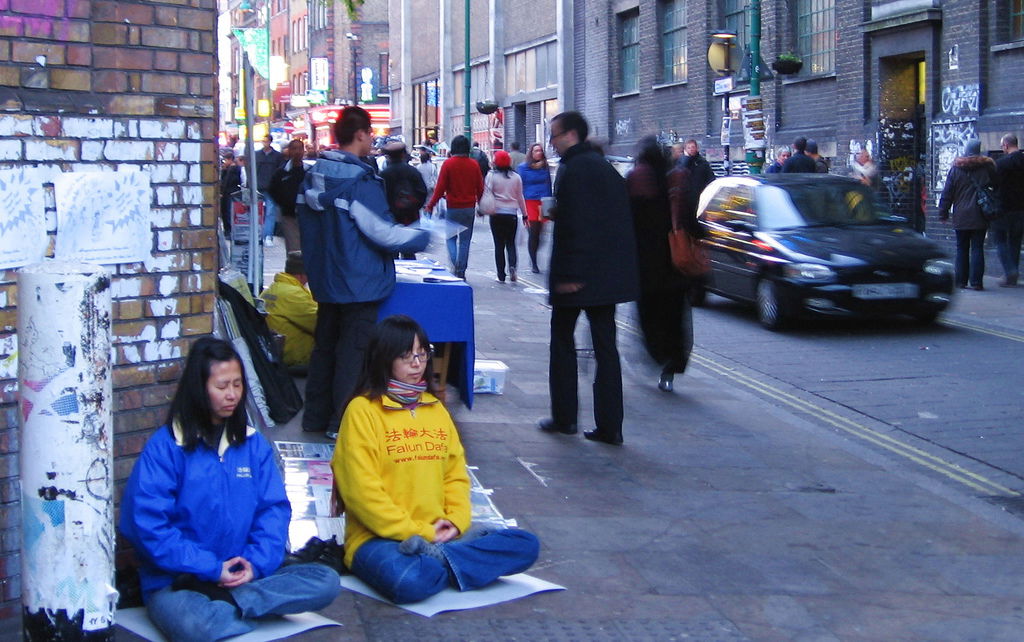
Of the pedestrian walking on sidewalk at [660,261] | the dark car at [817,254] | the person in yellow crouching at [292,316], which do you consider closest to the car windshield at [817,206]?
the dark car at [817,254]

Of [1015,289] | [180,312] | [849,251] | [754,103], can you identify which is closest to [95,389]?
[180,312]

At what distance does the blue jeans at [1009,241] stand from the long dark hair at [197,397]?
42.4 ft

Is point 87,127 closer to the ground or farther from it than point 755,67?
closer to the ground

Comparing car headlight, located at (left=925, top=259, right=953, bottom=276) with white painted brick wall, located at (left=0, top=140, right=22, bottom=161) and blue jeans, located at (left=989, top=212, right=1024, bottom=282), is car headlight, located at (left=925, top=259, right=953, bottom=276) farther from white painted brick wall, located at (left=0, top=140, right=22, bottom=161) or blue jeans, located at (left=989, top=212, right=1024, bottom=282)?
white painted brick wall, located at (left=0, top=140, right=22, bottom=161)

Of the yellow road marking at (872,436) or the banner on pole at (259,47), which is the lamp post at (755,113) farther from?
the banner on pole at (259,47)

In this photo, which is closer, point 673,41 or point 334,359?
point 334,359

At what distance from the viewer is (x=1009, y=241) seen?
15.9m

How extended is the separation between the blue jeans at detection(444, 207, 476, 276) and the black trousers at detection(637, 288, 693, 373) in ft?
19.4

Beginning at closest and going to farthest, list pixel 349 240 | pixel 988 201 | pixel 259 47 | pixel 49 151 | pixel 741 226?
pixel 49 151, pixel 349 240, pixel 741 226, pixel 988 201, pixel 259 47

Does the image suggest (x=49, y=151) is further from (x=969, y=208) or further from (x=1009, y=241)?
(x=1009, y=241)

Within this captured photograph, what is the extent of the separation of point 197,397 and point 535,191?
13810 mm

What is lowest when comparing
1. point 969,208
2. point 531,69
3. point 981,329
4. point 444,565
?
point 444,565

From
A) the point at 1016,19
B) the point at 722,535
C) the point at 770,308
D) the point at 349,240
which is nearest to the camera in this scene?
the point at 722,535

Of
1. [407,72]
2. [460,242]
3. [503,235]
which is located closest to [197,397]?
[460,242]
